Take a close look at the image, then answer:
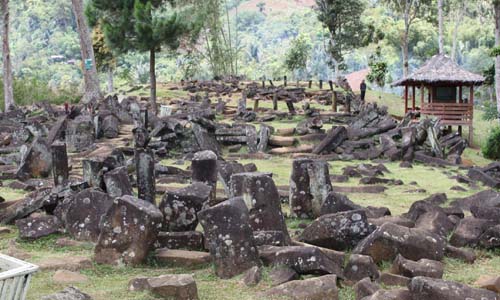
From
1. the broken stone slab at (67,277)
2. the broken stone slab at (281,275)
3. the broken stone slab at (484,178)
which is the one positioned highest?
the broken stone slab at (281,275)

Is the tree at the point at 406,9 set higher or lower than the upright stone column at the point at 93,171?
higher

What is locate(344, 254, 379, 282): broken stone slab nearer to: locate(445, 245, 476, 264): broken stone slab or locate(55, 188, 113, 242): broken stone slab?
locate(445, 245, 476, 264): broken stone slab

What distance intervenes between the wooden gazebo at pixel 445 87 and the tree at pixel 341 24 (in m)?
16.8

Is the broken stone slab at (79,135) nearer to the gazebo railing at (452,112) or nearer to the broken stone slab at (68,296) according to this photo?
the broken stone slab at (68,296)

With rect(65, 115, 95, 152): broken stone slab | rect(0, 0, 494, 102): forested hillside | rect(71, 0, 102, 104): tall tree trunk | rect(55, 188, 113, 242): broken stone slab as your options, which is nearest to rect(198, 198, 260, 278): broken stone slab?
rect(55, 188, 113, 242): broken stone slab

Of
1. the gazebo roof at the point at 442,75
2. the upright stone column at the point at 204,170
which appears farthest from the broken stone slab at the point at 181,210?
the gazebo roof at the point at 442,75

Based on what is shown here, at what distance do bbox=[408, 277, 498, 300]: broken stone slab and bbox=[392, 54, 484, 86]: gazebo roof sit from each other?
2404cm

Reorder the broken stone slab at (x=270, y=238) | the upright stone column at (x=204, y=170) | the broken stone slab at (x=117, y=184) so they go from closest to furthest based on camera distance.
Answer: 1. the broken stone slab at (x=270, y=238)
2. the broken stone slab at (x=117, y=184)
3. the upright stone column at (x=204, y=170)

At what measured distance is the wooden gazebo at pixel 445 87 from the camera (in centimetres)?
2850

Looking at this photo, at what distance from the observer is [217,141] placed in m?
19.3

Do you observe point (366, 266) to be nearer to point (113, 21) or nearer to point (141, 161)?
point (141, 161)

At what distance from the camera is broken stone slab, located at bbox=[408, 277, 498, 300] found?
6.10 meters

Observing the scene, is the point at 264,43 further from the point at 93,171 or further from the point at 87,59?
the point at 93,171

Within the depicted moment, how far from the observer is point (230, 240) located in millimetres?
7520
